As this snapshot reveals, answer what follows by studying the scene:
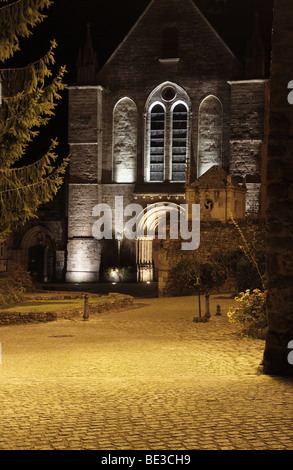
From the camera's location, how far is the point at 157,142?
33.1 metres

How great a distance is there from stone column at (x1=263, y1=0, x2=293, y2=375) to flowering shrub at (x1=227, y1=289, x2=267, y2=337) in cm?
342

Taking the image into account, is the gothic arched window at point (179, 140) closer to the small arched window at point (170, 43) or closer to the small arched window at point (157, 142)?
the small arched window at point (157, 142)

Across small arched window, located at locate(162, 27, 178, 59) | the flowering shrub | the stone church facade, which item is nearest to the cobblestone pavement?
the flowering shrub

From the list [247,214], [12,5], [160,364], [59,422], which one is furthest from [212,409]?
[247,214]

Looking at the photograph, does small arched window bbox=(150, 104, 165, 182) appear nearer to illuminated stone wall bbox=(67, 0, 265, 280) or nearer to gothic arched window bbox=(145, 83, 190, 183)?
gothic arched window bbox=(145, 83, 190, 183)

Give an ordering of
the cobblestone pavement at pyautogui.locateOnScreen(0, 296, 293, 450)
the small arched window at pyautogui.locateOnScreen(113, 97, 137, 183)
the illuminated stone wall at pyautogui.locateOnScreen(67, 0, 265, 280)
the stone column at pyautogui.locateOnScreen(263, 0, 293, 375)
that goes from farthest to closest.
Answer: the small arched window at pyautogui.locateOnScreen(113, 97, 137, 183) < the illuminated stone wall at pyautogui.locateOnScreen(67, 0, 265, 280) < the stone column at pyautogui.locateOnScreen(263, 0, 293, 375) < the cobblestone pavement at pyautogui.locateOnScreen(0, 296, 293, 450)

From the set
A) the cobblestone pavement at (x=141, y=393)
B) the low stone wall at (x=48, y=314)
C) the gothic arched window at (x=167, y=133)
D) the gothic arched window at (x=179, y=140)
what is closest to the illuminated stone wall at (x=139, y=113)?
the gothic arched window at (x=167, y=133)

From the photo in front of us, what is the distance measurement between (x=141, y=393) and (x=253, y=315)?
517 cm

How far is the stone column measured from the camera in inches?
304

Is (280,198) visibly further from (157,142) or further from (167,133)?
(157,142)

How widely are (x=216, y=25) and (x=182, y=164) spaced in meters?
7.90

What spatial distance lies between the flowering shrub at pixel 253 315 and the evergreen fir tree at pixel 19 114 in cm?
644

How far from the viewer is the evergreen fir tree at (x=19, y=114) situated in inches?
599

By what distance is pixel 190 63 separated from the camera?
32.2 m
